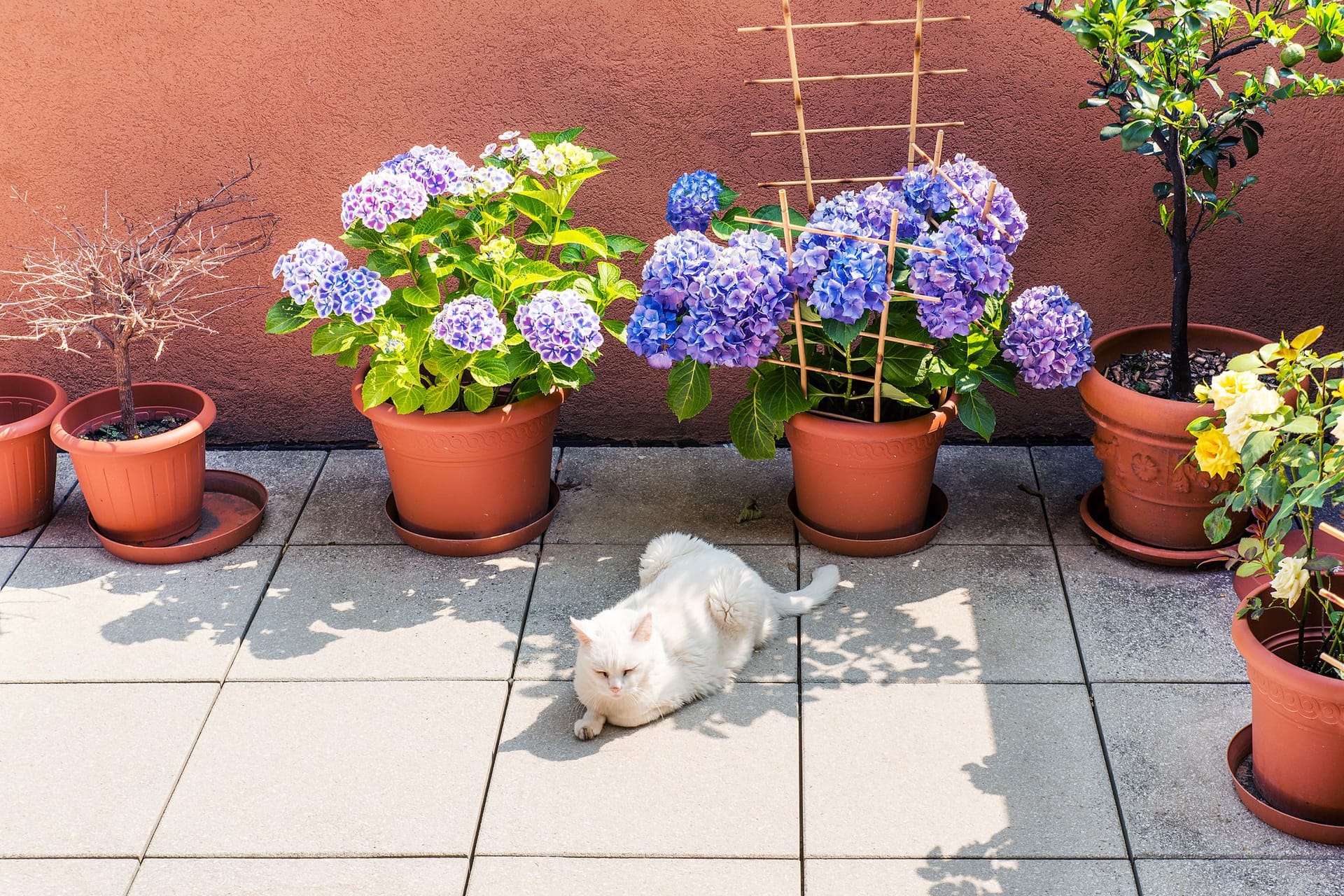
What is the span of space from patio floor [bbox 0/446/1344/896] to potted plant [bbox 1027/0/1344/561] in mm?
247

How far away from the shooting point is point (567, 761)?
2938 millimetres

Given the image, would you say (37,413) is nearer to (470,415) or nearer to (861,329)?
(470,415)

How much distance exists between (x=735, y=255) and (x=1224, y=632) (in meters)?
1.61

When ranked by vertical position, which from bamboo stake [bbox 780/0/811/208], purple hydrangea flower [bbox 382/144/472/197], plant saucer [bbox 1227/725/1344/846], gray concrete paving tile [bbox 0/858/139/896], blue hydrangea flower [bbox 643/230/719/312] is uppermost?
bamboo stake [bbox 780/0/811/208]

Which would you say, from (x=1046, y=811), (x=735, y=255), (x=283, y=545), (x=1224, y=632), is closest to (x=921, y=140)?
(x=735, y=255)

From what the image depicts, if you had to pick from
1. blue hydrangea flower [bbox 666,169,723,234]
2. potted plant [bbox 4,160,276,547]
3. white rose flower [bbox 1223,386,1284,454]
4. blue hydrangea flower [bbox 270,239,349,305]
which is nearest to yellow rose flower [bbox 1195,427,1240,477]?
white rose flower [bbox 1223,386,1284,454]

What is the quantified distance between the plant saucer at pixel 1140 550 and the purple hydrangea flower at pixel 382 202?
6.92ft

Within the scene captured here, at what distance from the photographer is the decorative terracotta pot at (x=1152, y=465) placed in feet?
11.0

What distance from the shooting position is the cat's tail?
3361 mm

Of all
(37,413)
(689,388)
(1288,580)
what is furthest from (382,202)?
(1288,580)

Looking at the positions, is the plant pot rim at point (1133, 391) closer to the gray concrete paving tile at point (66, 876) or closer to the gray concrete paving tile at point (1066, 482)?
the gray concrete paving tile at point (1066, 482)

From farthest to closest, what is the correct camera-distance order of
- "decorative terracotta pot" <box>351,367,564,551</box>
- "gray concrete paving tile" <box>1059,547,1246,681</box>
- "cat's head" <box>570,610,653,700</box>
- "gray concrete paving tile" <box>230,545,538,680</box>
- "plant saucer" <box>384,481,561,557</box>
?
"plant saucer" <box>384,481,561,557</box>, "decorative terracotta pot" <box>351,367,564,551</box>, "gray concrete paving tile" <box>230,545,538,680</box>, "gray concrete paving tile" <box>1059,547,1246,681</box>, "cat's head" <box>570,610,653,700</box>

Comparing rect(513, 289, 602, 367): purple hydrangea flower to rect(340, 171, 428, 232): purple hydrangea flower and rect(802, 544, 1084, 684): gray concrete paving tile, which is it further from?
rect(802, 544, 1084, 684): gray concrete paving tile

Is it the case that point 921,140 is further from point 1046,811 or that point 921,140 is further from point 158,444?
point 158,444
